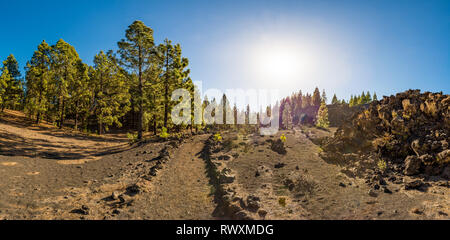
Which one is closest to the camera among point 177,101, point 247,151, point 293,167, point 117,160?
point 293,167

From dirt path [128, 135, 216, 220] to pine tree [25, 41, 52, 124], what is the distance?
23.5 meters

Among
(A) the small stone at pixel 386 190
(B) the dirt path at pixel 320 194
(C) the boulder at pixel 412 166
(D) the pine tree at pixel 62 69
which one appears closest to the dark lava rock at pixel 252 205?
(B) the dirt path at pixel 320 194

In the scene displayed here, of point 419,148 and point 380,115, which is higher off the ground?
point 380,115

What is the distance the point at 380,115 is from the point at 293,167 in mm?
6993

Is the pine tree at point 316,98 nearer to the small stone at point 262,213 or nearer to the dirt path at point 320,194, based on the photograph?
the dirt path at point 320,194

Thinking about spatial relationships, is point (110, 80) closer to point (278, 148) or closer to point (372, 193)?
point (278, 148)

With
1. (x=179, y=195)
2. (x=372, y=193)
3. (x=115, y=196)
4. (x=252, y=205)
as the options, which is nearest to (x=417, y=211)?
(x=372, y=193)

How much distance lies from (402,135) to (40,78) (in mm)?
36736

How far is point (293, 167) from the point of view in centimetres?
1146

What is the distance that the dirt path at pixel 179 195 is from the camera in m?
6.85

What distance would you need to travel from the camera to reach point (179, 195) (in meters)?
8.47
